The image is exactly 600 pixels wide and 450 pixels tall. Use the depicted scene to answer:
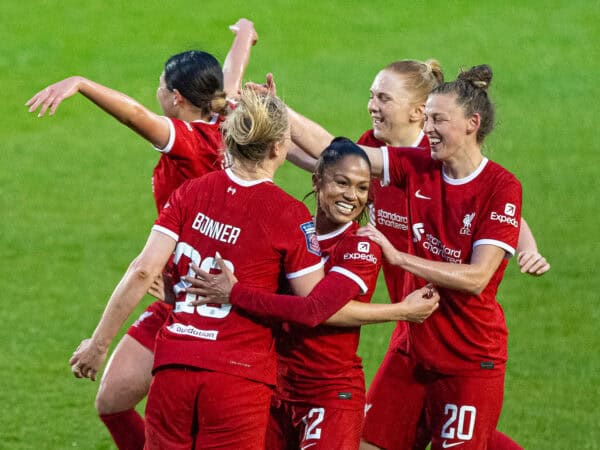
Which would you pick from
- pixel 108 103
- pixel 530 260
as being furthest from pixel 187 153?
pixel 530 260

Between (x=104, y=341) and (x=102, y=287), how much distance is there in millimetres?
6445

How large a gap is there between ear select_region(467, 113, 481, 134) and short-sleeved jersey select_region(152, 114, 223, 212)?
1.26 metres

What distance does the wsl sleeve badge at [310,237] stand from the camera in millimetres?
5102

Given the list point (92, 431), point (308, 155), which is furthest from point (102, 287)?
point (308, 155)

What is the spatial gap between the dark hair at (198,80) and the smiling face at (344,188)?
4.07ft

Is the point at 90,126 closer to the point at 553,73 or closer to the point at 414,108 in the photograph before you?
the point at 553,73

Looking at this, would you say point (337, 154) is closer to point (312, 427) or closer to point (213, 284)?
point (213, 284)

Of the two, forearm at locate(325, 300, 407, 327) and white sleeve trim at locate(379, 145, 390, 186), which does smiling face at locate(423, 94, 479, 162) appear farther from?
forearm at locate(325, 300, 407, 327)

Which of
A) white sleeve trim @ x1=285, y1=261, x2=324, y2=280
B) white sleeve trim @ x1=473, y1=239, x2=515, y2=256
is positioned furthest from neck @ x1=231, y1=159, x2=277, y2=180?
white sleeve trim @ x1=473, y1=239, x2=515, y2=256

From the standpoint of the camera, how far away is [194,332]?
511 centimetres

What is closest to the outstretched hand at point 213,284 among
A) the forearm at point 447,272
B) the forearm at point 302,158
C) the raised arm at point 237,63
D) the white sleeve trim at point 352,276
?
the white sleeve trim at point 352,276

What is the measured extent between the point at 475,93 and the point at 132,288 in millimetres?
1877

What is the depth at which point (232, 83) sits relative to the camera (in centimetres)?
736

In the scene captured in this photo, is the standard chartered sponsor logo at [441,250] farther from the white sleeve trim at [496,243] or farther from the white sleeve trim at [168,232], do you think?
the white sleeve trim at [168,232]
